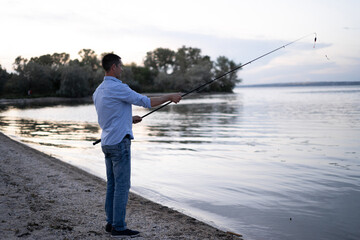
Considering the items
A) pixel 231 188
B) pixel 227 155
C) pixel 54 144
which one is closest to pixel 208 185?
pixel 231 188

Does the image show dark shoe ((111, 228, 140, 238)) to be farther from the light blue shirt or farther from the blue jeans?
the light blue shirt

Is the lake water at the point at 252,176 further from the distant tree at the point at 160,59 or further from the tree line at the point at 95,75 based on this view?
the distant tree at the point at 160,59

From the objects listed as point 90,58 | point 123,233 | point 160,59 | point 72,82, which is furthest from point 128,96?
point 160,59

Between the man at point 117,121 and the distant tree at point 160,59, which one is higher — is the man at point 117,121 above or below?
below

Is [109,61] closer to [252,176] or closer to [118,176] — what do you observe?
[118,176]

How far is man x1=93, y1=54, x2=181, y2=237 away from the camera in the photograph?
4.03 metres

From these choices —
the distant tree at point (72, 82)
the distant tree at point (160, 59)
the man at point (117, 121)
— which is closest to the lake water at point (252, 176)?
the man at point (117, 121)

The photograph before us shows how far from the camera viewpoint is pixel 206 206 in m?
6.46

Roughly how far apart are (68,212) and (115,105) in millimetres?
2194

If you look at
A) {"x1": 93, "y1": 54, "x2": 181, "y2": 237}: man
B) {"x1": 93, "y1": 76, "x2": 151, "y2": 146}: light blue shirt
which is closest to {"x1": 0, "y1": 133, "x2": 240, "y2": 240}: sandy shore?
{"x1": 93, "y1": 54, "x2": 181, "y2": 237}: man

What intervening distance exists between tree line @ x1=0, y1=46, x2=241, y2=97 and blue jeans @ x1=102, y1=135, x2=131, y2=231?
130 feet

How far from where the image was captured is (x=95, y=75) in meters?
73.6

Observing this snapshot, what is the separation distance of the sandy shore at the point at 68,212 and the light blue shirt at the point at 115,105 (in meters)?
1.37

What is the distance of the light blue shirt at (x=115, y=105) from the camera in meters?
4.01
